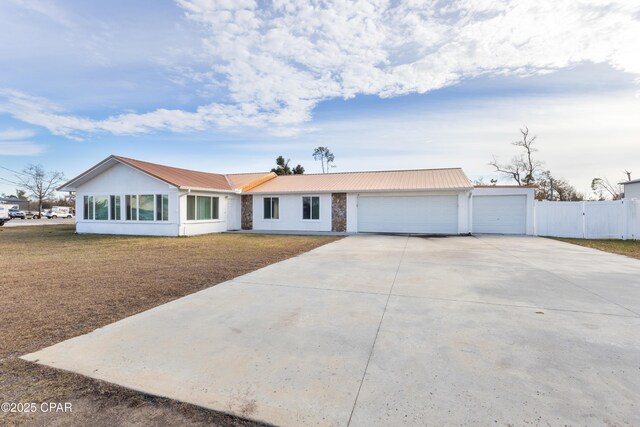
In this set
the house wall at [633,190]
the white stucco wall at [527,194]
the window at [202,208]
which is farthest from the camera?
the house wall at [633,190]

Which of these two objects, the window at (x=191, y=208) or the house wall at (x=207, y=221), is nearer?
the house wall at (x=207, y=221)

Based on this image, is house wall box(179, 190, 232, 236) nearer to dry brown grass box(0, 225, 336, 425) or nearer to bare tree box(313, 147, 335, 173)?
dry brown grass box(0, 225, 336, 425)

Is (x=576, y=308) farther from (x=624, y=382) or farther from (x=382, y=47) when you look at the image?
(x=382, y=47)

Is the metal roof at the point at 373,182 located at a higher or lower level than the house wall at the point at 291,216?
higher

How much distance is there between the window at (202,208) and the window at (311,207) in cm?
560

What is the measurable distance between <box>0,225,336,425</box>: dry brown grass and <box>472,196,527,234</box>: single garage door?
12186mm

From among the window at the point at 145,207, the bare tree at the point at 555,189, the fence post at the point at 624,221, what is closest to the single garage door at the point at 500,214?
the fence post at the point at 624,221

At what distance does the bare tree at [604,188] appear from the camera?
36.9 metres

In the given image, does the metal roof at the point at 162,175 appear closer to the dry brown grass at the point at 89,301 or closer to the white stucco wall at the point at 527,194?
the dry brown grass at the point at 89,301

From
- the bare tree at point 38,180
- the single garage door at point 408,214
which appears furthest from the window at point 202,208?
the bare tree at point 38,180

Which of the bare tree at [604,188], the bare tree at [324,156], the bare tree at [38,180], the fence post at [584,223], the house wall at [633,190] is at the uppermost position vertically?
the bare tree at [324,156]

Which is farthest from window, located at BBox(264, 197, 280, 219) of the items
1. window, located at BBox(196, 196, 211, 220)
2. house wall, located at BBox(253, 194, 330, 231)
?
window, located at BBox(196, 196, 211, 220)

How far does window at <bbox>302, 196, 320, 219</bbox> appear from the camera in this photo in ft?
65.5

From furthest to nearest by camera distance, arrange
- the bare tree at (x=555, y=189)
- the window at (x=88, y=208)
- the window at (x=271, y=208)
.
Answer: the bare tree at (x=555, y=189)
the window at (x=271, y=208)
the window at (x=88, y=208)
